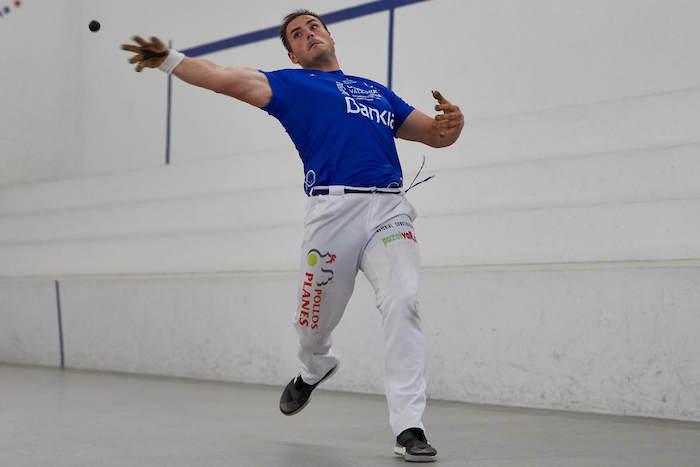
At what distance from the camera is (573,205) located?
201 inches

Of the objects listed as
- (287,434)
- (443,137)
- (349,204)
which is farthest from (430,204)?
(349,204)

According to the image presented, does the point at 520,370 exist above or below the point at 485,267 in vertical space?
below

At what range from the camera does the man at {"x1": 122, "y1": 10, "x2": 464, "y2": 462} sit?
10.7 ft

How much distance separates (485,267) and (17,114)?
545cm

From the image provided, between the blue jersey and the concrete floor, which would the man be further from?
the concrete floor

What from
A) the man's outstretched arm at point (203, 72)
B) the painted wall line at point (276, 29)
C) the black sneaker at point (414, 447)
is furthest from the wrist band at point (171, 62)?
the painted wall line at point (276, 29)

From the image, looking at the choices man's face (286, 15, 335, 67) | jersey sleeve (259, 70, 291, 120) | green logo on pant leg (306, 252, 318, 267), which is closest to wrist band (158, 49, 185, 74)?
jersey sleeve (259, 70, 291, 120)

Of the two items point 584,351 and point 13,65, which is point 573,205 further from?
point 13,65

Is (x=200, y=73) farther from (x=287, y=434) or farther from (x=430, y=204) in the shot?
(x=430, y=204)

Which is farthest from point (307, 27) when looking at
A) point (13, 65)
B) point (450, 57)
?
point (13, 65)

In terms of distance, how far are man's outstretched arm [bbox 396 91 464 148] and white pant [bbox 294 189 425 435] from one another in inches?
12.0

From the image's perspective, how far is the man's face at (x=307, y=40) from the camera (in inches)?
142

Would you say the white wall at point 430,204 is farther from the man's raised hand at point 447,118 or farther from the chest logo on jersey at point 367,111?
the chest logo on jersey at point 367,111

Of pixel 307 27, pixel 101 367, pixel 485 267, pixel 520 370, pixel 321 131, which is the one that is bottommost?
pixel 101 367
